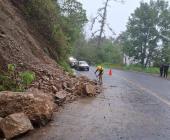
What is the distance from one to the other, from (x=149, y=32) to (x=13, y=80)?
5645 centimetres

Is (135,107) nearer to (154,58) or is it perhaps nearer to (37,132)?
(37,132)

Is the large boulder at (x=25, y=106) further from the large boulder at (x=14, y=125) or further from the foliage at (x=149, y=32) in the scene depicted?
the foliage at (x=149, y=32)

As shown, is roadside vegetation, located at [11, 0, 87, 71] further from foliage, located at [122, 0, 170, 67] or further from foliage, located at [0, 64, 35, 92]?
foliage, located at [122, 0, 170, 67]

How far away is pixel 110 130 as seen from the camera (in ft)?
38.8

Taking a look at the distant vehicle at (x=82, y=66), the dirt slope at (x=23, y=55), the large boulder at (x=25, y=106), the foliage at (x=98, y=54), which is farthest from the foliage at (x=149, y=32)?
the large boulder at (x=25, y=106)

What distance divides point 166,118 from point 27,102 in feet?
16.6

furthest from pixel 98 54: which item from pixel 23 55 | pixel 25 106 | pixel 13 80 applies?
pixel 25 106

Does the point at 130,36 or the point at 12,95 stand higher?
the point at 130,36

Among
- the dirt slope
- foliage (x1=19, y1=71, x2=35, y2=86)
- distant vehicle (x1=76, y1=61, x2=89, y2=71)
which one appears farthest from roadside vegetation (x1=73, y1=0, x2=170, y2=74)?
foliage (x1=19, y1=71, x2=35, y2=86)

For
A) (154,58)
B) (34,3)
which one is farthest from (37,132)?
(154,58)

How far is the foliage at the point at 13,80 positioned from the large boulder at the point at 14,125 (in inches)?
140

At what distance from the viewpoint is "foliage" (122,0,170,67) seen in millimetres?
68562

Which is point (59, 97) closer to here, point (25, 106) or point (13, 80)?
point (13, 80)

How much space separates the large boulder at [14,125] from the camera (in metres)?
10.5
